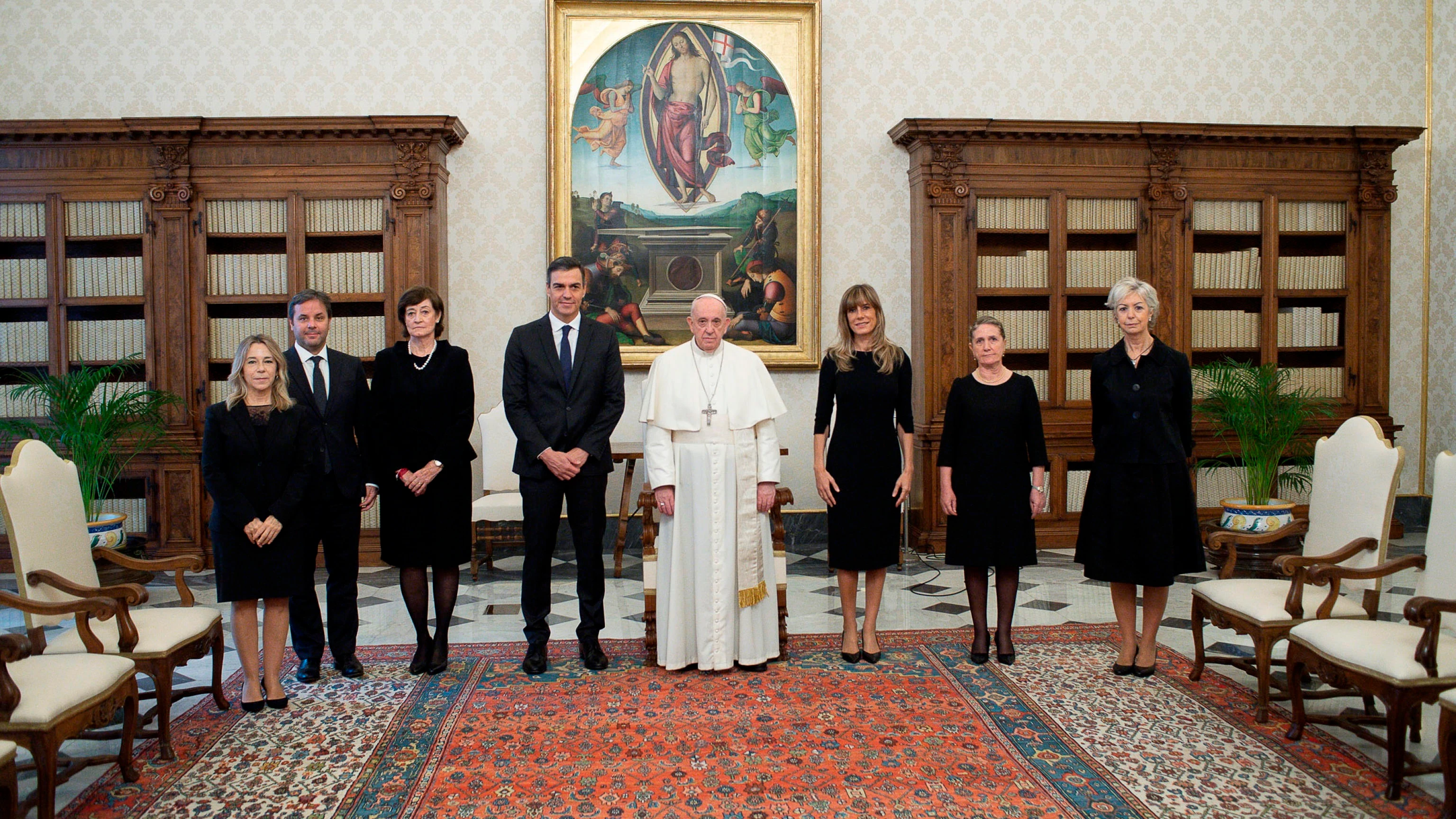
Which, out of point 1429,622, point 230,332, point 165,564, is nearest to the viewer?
point 1429,622

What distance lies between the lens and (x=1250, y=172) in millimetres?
6961

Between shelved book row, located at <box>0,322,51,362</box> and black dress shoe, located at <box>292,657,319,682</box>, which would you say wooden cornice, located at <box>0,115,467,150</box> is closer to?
shelved book row, located at <box>0,322,51,362</box>

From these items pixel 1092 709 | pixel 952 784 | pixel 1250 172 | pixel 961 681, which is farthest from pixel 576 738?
pixel 1250 172

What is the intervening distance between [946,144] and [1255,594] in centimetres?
400

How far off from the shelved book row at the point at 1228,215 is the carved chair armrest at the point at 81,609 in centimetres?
692

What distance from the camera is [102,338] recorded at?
6516 mm

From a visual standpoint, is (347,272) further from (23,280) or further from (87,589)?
(87,589)

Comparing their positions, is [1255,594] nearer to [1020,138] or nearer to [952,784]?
[952,784]

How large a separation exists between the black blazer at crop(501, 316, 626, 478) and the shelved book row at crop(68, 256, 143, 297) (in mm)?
3941

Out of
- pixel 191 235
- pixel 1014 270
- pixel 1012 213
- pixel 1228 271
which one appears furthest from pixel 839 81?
pixel 191 235

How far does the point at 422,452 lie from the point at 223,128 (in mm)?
3697

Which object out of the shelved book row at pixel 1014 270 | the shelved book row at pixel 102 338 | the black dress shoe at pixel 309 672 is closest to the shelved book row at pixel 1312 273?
the shelved book row at pixel 1014 270

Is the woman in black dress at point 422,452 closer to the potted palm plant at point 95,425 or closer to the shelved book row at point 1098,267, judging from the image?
the potted palm plant at point 95,425

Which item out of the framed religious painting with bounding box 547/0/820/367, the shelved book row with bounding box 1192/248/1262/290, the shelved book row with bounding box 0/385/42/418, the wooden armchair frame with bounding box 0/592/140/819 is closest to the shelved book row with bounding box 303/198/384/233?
the framed religious painting with bounding box 547/0/820/367
